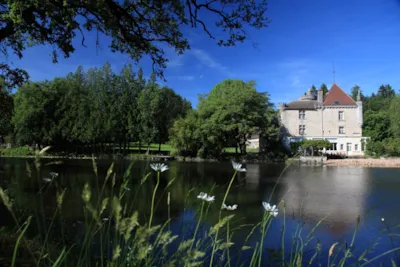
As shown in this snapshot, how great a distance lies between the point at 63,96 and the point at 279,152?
29.9 metres

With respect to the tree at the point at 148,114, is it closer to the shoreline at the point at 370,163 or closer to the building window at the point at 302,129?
the building window at the point at 302,129

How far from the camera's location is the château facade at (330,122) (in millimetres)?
42438

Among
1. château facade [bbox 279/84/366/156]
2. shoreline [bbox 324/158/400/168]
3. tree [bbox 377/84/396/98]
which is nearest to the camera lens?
shoreline [bbox 324/158/400/168]

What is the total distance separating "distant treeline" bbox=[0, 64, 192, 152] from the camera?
39.6 metres

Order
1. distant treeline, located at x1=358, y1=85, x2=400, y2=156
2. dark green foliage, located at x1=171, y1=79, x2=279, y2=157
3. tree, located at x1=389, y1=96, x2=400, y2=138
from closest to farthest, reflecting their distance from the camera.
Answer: dark green foliage, located at x1=171, y1=79, x2=279, y2=157 → distant treeline, located at x1=358, y1=85, x2=400, y2=156 → tree, located at x1=389, y1=96, x2=400, y2=138

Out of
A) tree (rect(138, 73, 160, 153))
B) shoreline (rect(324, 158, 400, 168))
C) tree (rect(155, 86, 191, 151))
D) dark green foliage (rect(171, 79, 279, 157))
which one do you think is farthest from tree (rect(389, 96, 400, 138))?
tree (rect(138, 73, 160, 153))

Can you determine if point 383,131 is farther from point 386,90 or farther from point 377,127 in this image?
point 386,90

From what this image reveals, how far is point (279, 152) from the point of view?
3853 cm

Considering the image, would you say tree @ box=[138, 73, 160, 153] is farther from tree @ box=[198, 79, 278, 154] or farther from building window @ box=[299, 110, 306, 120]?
building window @ box=[299, 110, 306, 120]

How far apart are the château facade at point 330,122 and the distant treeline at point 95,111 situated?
16663mm

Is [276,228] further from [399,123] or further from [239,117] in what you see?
[399,123]

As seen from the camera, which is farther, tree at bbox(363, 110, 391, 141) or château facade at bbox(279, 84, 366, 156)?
tree at bbox(363, 110, 391, 141)

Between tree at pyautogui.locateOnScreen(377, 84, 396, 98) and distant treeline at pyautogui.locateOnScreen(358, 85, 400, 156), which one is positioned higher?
tree at pyautogui.locateOnScreen(377, 84, 396, 98)

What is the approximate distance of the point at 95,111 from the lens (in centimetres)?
4072
